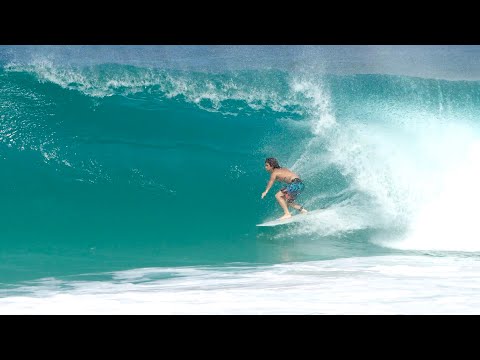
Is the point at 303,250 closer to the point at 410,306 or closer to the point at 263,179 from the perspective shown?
the point at 263,179

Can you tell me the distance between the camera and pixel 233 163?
10266 mm

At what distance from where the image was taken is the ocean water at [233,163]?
816cm

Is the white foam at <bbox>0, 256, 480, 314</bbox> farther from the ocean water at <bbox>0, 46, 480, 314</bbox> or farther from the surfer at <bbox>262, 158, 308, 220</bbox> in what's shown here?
the surfer at <bbox>262, 158, 308, 220</bbox>

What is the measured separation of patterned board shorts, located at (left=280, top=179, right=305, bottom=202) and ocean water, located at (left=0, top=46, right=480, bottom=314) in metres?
0.45

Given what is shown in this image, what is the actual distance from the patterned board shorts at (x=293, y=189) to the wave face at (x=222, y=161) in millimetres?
511

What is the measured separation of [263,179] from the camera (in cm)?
1004

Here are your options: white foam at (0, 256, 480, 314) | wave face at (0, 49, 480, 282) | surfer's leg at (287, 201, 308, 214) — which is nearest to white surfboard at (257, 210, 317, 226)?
surfer's leg at (287, 201, 308, 214)

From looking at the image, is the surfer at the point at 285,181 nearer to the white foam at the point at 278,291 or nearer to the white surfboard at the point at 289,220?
the white surfboard at the point at 289,220

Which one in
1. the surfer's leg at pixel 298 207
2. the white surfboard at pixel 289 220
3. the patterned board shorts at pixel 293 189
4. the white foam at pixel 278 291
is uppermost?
the patterned board shorts at pixel 293 189

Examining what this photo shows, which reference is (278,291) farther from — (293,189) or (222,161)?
(222,161)

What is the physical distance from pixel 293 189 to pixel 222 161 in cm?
183

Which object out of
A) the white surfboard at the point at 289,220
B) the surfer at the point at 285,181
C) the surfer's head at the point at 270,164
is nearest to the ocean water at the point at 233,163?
the white surfboard at the point at 289,220

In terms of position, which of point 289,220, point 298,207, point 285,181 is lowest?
point 289,220

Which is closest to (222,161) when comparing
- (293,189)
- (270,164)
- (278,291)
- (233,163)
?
(233,163)
